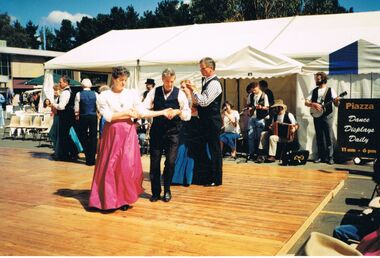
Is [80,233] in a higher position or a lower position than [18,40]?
lower

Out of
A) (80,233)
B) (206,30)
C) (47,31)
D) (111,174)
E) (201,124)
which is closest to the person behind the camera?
(80,233)

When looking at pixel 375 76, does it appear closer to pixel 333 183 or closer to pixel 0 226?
pixel 333 183

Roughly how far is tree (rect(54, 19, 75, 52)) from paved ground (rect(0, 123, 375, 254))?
2469 inches

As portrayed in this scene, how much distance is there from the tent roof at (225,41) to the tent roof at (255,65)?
1.11 metres

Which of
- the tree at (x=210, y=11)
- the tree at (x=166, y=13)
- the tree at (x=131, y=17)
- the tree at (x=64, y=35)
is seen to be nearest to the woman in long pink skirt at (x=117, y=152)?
the tree at (x=210, y=11)

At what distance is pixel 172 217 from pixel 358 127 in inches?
177

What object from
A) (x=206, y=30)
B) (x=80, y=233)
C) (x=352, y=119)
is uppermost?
(x=206, y=30)

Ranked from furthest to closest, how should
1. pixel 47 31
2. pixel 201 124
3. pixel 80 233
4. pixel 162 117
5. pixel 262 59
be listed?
pixel 47 31
pixel 262 59
pixel 201 124
pixel 162 117
pixel 80 233

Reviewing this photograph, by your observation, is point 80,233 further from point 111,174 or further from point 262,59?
point 262,59

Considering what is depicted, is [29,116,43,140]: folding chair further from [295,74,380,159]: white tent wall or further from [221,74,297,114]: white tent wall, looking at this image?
[295,74,380,159]: white tent wall

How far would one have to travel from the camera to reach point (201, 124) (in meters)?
6.10

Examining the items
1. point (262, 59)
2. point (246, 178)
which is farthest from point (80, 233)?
point (262, 59)

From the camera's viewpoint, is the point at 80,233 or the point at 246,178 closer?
the point at 80,233

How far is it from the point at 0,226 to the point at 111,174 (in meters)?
1.25
